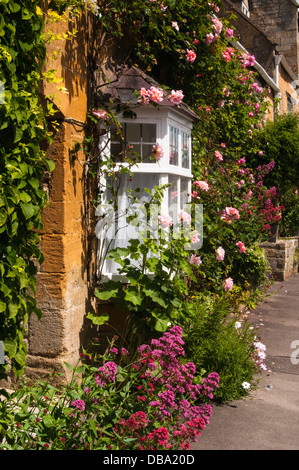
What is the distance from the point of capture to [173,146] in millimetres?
5371

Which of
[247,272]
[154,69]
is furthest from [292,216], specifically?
[154,69]

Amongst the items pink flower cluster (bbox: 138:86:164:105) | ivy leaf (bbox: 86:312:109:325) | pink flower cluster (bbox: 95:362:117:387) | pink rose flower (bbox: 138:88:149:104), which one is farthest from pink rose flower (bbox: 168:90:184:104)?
pink flower cluster (bbox: 95:362:117:387)

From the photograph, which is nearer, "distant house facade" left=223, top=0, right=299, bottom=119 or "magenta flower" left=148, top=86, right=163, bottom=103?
"magenta flower" left=148, top=86, right=163, bottom=103

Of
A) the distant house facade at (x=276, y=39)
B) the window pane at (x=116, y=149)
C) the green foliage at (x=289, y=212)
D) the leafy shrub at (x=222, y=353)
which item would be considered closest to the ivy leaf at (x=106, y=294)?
the leafy shrub at (x=222, y=353)

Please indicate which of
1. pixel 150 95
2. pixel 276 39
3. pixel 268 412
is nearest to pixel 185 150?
pixel 150 95

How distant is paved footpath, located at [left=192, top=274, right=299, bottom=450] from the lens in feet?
11.8

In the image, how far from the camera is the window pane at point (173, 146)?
5307 mm

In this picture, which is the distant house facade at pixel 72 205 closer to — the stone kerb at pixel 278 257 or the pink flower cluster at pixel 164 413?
the pink flower cluster at pixel 164 413

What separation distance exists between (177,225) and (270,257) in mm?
5852

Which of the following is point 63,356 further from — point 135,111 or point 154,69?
point 154,69

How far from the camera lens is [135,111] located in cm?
500

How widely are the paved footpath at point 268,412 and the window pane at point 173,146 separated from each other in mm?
2242

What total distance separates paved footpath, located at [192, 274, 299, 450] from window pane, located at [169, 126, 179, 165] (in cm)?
224

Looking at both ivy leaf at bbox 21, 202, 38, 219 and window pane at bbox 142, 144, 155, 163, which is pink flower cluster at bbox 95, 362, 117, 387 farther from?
window pane at bbox 142, 144, 155, 163
